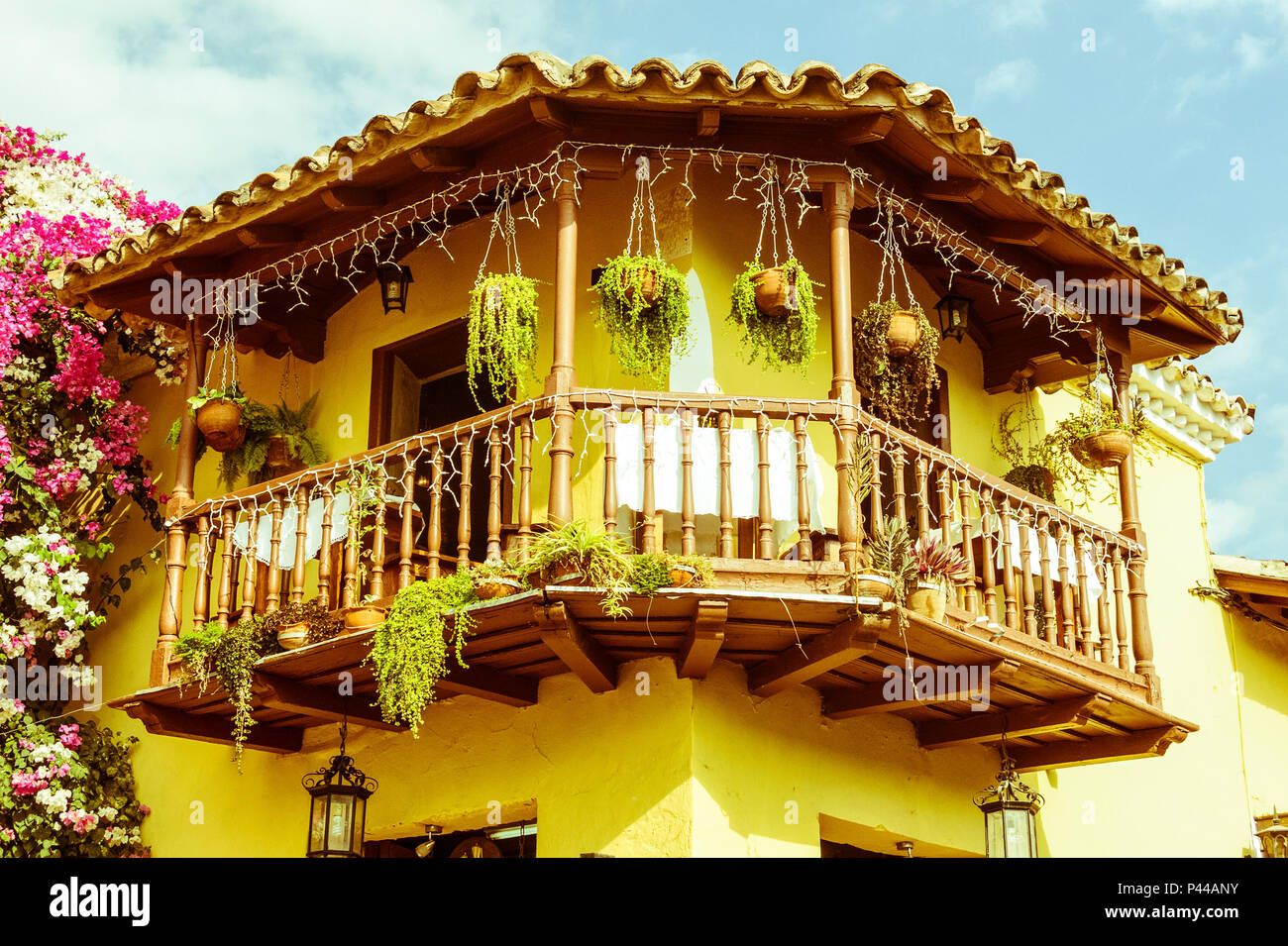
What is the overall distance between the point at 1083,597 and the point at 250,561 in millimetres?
4852

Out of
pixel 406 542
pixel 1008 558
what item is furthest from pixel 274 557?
pixel 1008 558

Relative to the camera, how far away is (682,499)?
8.91 m

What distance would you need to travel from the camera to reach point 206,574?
10.1m

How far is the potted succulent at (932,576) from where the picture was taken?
8.81 meters

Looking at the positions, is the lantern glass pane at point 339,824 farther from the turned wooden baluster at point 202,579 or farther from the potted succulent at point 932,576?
the potted succulent at point 932,576

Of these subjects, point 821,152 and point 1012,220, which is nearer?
point 821,152

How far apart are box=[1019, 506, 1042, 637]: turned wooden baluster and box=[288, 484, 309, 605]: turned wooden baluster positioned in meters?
4.07

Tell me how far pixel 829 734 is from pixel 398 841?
282cm

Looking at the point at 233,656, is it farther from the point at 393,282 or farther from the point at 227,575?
the point at 393,282

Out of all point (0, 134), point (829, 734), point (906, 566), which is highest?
point (0, 134)

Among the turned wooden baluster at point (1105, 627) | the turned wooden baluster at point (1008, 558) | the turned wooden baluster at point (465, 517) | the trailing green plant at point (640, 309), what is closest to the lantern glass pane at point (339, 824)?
the turned wooden baluster at point (465, 517)

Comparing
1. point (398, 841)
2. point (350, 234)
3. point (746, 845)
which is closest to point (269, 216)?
point (350, 234)
